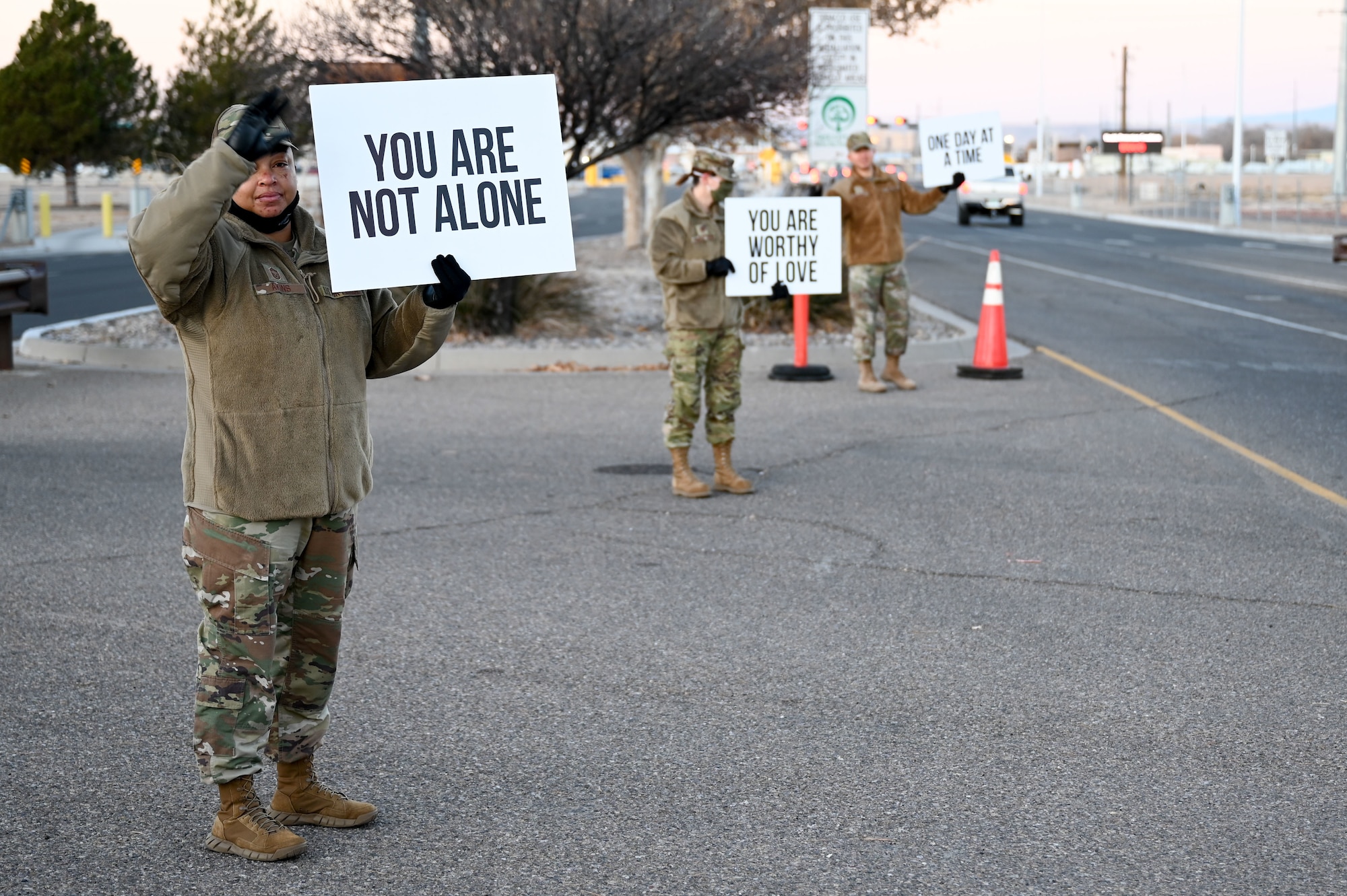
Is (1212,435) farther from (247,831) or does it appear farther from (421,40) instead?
(421,40)

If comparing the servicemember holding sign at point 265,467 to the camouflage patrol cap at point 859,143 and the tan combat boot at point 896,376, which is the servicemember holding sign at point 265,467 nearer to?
the camouflage patrol cap at point 859,143

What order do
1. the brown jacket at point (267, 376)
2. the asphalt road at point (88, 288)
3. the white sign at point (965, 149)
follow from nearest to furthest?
1. the brown jacket at point (267, 376)
2. the white sign at point (965, 149)
3. the asphalt road at point (88, 288)

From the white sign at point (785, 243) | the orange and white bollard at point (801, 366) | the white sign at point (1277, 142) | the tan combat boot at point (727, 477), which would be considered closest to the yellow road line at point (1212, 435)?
the orange and white bollard at point (801, 366)

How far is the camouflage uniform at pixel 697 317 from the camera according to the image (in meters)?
8.68

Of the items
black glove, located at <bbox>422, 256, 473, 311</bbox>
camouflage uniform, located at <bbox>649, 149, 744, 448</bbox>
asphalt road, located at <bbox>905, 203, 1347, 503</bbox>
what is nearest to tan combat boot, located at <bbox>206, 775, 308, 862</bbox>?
black glove, located at <bbox>422, 256, 473, 311</bbox>

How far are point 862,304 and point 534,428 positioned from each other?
9.98 ft

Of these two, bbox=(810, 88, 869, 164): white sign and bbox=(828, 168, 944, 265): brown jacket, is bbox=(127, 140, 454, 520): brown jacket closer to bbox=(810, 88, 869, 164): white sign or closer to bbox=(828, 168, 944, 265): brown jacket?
bbox=(828, 168, 944, 265): brown jacket

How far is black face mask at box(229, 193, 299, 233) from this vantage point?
393 cm

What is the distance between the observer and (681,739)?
4.97 meters

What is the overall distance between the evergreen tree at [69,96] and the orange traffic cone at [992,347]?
4355 centimetres

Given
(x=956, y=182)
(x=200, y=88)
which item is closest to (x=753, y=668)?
(x=956, y=182)

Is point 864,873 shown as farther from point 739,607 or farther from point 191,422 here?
point 739,607

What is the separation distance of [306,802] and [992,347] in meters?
10.7

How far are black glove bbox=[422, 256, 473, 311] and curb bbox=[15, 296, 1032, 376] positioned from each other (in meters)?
10.4
